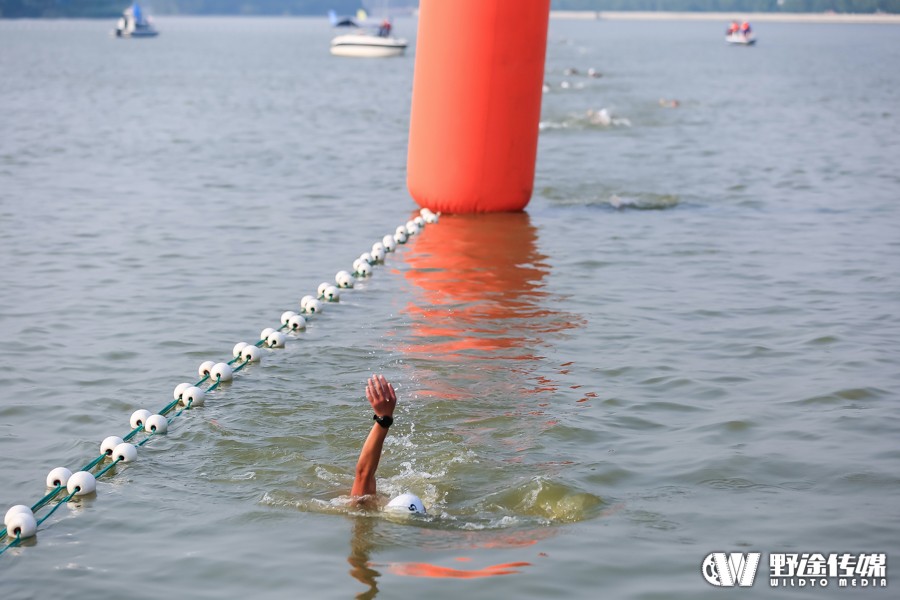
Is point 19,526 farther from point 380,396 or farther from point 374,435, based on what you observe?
point 380,396

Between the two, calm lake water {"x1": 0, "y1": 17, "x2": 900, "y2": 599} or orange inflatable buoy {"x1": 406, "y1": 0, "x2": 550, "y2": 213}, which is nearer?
calm lake water {"x1": 0, "y1": 17, "x2": 900, "y2": 599}

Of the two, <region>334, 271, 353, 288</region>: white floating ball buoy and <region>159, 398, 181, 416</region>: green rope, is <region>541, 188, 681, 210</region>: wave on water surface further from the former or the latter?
<region>159, 398, 181, 416</region>: green rope

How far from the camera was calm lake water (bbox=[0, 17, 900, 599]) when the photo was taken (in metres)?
6.86

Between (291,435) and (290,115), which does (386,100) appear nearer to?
(290,115)

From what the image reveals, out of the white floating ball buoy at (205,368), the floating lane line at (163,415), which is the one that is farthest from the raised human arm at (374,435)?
the white floating ball buoy at (205,368)

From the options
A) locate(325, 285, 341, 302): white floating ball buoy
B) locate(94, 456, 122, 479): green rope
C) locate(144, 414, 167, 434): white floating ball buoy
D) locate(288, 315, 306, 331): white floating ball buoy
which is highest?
locate(325, 285, 341, 302): white floating ball buoy

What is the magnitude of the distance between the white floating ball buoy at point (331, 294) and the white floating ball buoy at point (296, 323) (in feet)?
3.68

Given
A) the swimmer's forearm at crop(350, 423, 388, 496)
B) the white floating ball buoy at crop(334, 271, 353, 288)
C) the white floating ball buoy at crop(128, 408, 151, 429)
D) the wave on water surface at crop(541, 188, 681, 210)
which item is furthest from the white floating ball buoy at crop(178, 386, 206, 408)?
the wave on water surface at crop(541, 188, 681, 210)

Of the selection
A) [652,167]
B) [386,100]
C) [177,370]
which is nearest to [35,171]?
[652,167]

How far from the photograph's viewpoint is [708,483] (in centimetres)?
776

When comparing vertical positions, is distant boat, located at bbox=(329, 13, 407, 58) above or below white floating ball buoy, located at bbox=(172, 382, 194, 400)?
above

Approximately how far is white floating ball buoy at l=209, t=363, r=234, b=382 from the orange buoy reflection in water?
1618 mm

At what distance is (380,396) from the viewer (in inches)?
273

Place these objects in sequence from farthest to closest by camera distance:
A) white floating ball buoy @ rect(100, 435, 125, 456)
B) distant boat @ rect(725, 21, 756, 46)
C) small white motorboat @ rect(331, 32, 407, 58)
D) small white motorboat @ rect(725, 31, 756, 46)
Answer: distant boat @ rect(725, 21, 756, 46)
small white motorboat @ rect(725, 31, 756, 46)
small white motorboat @ rect(331, 32, 407, 58)
white floating ball buoy @ rect(100, 435, 125, 456)
